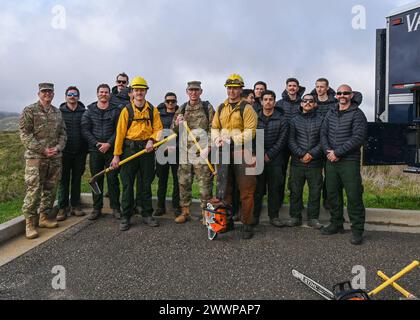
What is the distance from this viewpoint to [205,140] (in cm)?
608

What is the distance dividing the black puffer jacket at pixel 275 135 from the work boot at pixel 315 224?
1.09 meters

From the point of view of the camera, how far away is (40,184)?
5.67 metres

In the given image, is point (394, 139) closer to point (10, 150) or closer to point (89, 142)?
point (89, 142)

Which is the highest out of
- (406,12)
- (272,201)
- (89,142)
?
(406,12)

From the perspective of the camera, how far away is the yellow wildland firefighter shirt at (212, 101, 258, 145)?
5.23 metres

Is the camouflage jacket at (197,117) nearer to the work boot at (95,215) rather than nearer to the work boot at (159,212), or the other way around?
the work boot at (159,212)

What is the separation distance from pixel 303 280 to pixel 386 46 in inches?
205

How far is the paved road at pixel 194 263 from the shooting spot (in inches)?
146

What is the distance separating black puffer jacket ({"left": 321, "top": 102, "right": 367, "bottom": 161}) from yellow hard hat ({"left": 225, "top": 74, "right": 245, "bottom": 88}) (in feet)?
4.85

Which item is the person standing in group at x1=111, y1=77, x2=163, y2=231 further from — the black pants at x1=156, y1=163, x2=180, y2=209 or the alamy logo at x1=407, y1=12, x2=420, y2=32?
the alamy logo at x1=407, y1=12, x2=420, y2=32

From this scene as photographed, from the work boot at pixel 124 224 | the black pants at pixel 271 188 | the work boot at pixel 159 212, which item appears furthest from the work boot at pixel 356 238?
the work boot at pixel 124 224

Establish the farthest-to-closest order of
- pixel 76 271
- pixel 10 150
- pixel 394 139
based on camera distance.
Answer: pixel 10 150
pixel 394 139
pixel 76 271

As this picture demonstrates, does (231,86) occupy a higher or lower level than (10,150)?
higher

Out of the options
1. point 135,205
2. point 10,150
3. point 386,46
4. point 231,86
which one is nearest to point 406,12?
point 386,46
